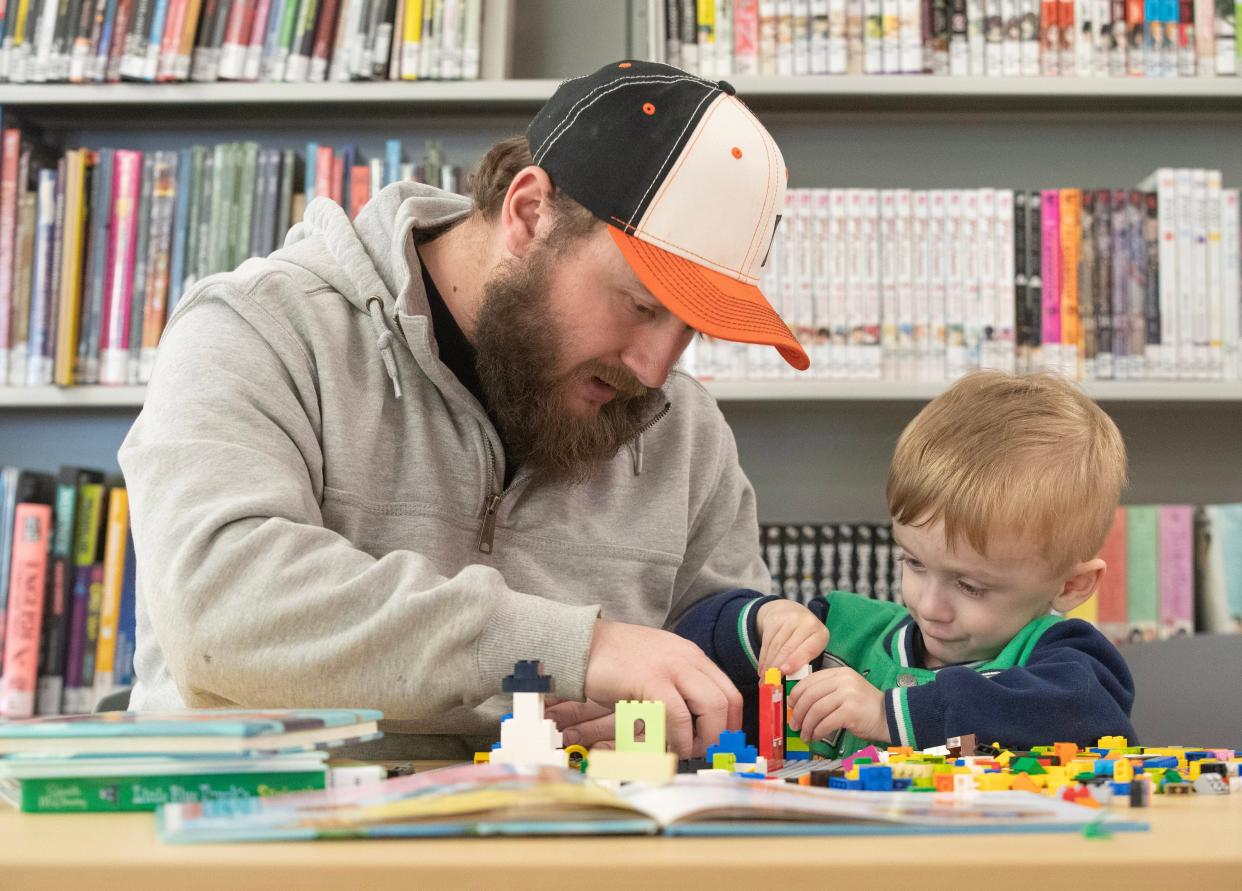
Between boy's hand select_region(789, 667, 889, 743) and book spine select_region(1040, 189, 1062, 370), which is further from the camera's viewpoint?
book spine select_region(1040, 189, 1062, 370)

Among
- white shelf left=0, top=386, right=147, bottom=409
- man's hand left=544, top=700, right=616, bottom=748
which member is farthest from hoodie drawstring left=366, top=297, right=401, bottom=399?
white shelf left=0, top=386, right=147, bottom=409

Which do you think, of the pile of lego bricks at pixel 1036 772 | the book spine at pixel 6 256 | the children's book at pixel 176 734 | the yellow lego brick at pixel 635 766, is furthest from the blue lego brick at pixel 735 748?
the book spine at pixel 6 256

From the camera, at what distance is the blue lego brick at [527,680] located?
89cm

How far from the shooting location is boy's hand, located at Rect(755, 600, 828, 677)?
4.42 ft

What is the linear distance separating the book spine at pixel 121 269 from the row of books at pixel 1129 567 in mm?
1156

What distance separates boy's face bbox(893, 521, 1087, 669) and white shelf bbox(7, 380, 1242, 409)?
0.76 metres

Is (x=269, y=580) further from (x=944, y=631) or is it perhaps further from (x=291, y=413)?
(x=944, y=631)

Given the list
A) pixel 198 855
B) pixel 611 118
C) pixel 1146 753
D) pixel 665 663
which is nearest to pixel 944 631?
pixel 1146 753

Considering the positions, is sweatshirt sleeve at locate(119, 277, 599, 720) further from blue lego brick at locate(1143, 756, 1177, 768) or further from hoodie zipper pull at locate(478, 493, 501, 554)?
blue lego brick at locate(1143, 756, 1177, 768)

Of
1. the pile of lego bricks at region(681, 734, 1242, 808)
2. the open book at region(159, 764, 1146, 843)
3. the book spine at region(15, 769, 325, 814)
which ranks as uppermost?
the open book at region(159, 764, 1146, 843)

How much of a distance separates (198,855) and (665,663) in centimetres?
50

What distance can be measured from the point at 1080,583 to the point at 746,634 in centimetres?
39

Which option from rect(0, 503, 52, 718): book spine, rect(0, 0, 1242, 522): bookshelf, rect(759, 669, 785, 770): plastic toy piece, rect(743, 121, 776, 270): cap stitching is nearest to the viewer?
rect(759, 669, 785, 770): plastic toy piece

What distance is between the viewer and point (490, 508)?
147 centimetres
